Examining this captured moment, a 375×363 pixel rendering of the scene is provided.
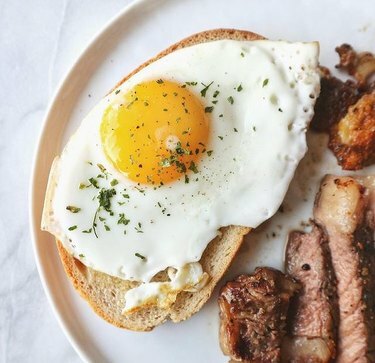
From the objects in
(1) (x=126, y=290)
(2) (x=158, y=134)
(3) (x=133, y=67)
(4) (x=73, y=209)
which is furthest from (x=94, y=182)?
(3) (x=133, y=67)

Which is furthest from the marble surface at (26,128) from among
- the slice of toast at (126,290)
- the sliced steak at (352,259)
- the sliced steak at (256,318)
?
the sliced steak at (352,259)

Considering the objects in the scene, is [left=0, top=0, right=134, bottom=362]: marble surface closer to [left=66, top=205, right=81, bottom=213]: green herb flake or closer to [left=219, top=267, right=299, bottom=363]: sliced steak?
[left=66, top=205, right=81, bottom=213]: green herb flake

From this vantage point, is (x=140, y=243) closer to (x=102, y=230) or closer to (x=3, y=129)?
(x=102, y=230)

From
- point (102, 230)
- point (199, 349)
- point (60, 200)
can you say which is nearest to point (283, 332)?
point (199, 349)

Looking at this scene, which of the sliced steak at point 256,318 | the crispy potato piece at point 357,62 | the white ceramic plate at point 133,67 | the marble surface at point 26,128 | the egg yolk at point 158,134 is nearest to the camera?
the egg yolk at point 158,134

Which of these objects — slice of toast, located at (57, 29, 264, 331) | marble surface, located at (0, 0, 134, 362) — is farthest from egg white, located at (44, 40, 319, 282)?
marble surface, located at (0, 0, 134, 362)

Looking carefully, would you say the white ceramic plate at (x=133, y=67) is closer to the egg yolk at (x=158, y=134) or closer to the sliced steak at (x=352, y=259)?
the sliced steak at (x=352, y=259)

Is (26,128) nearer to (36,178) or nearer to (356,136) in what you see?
(36,178)
